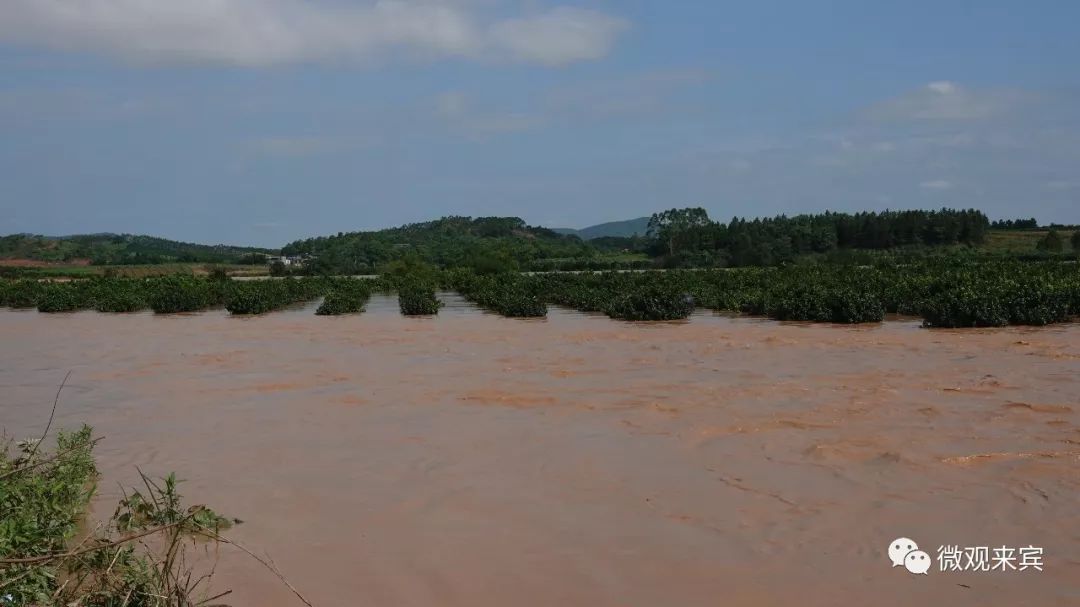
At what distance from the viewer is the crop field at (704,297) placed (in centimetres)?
1727

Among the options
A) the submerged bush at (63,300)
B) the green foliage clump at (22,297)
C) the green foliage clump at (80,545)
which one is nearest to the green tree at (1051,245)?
the submerged bush at (63,300)

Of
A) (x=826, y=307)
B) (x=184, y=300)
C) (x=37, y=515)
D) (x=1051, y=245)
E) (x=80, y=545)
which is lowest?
(x=184, y=300)

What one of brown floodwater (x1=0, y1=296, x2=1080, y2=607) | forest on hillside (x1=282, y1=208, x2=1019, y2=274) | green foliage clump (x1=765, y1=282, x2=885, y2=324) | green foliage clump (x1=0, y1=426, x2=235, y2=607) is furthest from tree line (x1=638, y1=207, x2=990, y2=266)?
green foliage clump (x1=0, y1=426, x2=235, y2=607)

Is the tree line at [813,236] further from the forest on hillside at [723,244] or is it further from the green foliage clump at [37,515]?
the green foliage clump at [37,515]

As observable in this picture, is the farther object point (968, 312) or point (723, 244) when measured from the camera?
point (723, 244)

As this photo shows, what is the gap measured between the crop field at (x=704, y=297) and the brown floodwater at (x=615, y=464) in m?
2.67

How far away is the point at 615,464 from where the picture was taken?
23.7 feet

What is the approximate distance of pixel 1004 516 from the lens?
222 inches

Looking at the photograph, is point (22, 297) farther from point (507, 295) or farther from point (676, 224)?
point (676, 224)

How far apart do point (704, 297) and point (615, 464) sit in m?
18.6

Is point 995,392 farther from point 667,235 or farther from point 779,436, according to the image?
point 667,235

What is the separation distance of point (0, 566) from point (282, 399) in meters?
7.49

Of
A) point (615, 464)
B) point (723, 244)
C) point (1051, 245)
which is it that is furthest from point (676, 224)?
point (615, 464)

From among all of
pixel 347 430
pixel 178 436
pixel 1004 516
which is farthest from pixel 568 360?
pixel 1004 516
